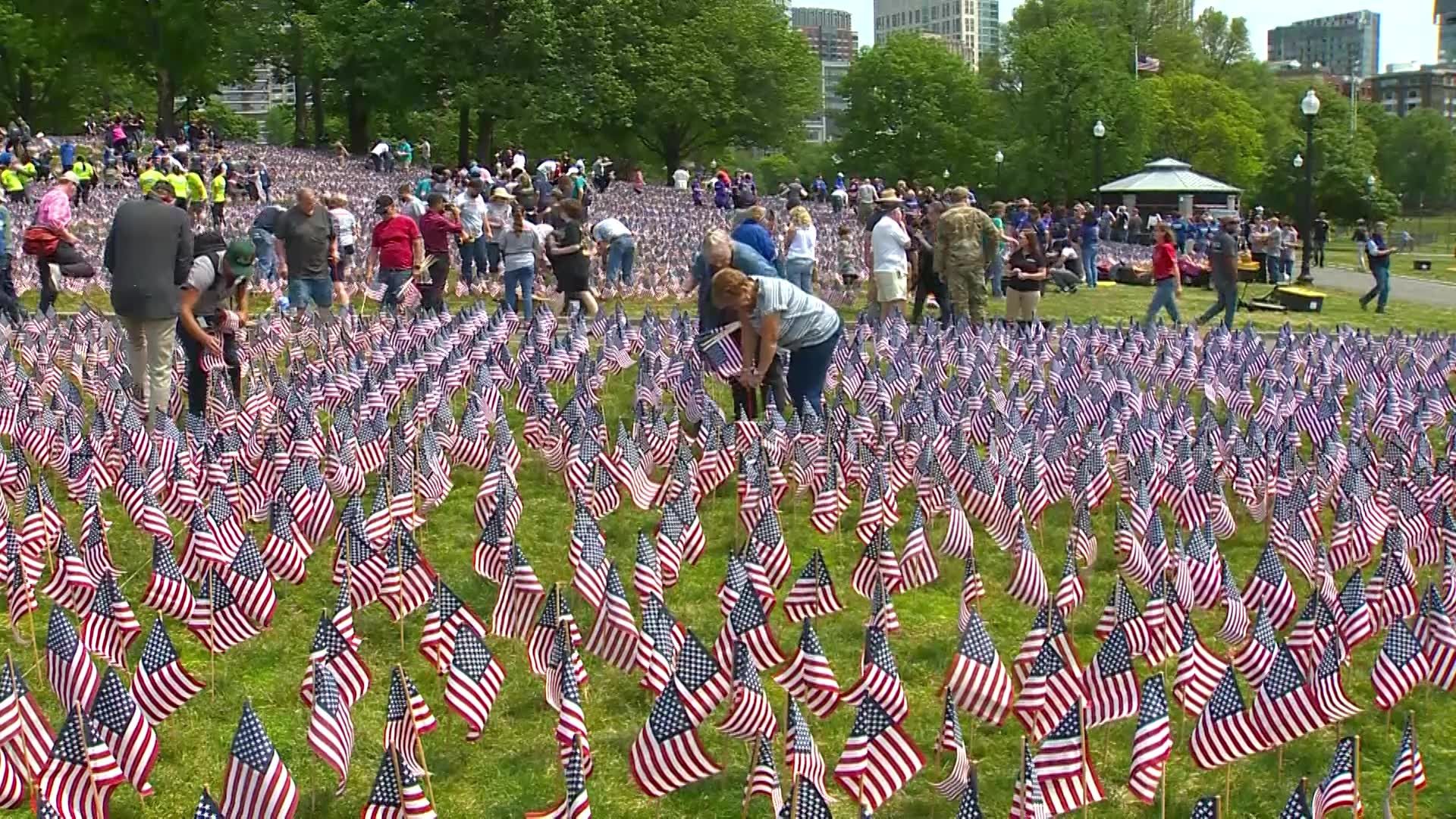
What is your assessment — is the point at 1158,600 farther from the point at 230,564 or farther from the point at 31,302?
the point at 31,302

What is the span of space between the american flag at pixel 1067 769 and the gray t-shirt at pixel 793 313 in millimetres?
5122

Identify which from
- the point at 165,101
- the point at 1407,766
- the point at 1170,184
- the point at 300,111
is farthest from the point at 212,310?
the point at 165,101

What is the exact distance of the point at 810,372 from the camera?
10.4 meters

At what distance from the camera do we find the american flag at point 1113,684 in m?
5.60

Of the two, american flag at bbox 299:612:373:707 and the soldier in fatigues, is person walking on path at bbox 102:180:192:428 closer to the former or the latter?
american flag at bbox 299:612:373:707

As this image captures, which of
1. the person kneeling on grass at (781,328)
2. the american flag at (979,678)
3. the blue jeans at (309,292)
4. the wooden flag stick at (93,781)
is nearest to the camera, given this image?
Result: the wooden flag stick at (93,781)

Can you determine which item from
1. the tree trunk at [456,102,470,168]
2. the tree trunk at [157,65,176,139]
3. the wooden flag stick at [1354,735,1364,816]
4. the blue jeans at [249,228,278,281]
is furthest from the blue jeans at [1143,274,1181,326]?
the tree trunk at [157,65,176,139]

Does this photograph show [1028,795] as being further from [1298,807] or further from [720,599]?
[720,599]

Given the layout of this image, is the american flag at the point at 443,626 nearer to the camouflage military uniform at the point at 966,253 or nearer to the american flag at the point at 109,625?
the american flag at the point at 109,625

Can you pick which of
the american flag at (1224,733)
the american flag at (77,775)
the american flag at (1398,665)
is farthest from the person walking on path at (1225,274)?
the american flag at (77,775)

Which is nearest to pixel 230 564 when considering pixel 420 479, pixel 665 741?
pixel 420 479

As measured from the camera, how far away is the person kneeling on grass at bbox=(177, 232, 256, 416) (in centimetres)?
1040

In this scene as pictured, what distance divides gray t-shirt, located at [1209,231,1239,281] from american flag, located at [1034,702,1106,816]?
1641 centimetres

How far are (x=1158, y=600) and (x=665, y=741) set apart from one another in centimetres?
250
